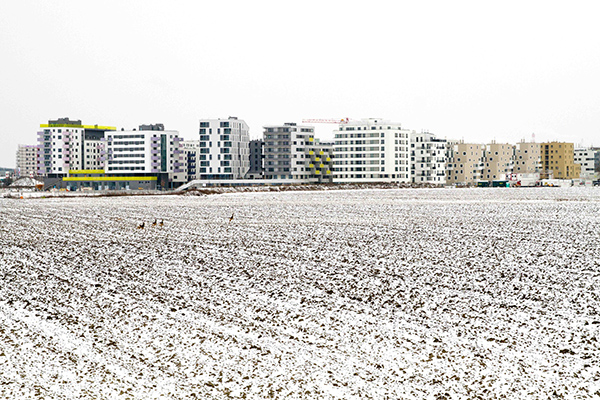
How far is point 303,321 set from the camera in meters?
14.8

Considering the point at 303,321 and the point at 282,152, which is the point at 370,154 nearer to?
the point at 282,152

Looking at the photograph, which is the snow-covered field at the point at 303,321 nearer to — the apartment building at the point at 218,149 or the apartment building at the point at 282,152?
the apartment building at the point at 218,149

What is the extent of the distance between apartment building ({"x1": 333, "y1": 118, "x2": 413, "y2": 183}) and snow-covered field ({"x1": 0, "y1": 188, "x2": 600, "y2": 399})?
6563 inches

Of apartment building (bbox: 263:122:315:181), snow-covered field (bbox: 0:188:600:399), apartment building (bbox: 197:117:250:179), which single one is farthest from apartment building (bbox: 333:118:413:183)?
snow-covered field (bbox: 0:188:600:399)

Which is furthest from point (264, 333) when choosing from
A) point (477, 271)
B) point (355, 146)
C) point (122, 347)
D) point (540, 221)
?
point (355, 146)

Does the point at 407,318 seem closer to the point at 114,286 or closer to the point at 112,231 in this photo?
the point at 114,286

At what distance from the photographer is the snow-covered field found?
10.9 m

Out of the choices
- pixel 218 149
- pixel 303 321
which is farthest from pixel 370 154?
pixel 303 321

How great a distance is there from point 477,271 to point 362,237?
38.4 ft

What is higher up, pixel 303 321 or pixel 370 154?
pixel 370 154

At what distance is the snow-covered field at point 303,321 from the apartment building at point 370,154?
547 feet

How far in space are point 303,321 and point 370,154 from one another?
597 ft

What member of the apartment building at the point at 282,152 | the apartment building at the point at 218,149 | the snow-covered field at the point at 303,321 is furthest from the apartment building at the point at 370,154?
the snow-covered field at the point at 303,321

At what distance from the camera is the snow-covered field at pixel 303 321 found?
1092 centimetres
